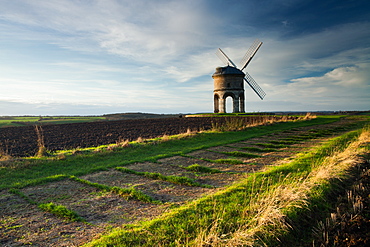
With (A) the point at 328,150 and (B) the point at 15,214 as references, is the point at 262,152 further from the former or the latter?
(B) the point at 15,214

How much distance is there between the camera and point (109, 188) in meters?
6.56

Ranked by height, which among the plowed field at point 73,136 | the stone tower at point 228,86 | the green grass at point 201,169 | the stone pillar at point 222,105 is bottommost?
the green grass at point 201,169

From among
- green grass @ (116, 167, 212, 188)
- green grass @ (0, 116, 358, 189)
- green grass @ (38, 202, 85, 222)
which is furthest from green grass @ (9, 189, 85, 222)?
green grass @ (116, 167, 212, 188)

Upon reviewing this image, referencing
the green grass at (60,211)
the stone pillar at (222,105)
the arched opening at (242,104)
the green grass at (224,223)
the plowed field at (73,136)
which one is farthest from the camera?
the arched opening at (242,104)

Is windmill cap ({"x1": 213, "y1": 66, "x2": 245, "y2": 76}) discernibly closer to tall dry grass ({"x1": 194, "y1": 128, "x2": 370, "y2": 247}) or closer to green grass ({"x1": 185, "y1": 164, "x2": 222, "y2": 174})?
green grass ({"x1": 185, "y1": 164, "x2": 222, "y2": 174})

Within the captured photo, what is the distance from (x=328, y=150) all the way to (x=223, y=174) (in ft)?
18.3

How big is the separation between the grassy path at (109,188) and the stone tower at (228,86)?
3355cm

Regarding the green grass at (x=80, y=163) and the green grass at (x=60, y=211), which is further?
the green grass at (x=80, y=163)

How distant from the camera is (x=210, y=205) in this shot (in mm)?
5109

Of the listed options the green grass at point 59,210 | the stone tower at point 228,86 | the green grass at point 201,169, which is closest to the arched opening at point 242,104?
the stone tower at point 228,86

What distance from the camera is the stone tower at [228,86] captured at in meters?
44.3

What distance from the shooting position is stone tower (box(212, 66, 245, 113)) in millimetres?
44281

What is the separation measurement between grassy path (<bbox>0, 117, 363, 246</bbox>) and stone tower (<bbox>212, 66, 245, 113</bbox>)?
33551 millimetres

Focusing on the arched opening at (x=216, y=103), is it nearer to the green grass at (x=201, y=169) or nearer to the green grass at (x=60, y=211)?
the green grass at (x=201, y=169)
